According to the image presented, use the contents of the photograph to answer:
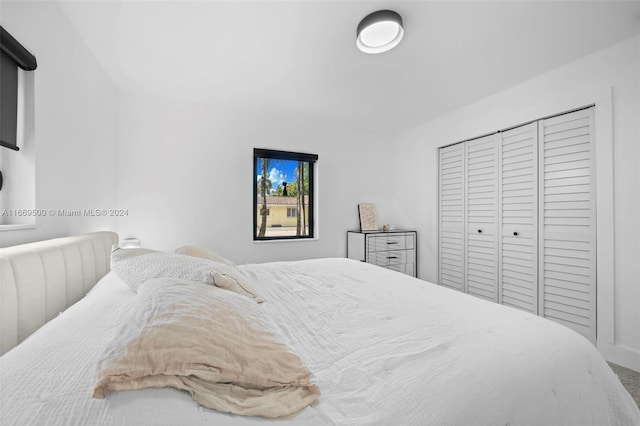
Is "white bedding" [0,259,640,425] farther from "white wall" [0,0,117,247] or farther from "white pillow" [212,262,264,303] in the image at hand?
"white wall" [0,0,117,247]

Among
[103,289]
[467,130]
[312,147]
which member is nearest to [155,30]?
[103,289]

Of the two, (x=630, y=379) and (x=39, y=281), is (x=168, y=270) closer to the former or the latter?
(x=39, y=281)

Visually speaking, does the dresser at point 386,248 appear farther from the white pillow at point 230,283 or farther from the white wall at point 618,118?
the white pillow at point 230,283

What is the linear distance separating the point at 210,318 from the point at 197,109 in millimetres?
3041

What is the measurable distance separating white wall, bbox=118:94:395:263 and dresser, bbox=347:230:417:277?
25cm

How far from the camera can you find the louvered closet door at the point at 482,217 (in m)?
3.05

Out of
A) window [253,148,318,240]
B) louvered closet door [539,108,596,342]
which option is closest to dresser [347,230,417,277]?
window [253,148,318,240]

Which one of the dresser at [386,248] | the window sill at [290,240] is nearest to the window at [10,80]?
the window sill at [290,240]

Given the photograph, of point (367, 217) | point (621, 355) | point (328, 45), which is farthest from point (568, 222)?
point (328, 45)

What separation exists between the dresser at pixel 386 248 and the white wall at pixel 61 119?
2875 millimetres

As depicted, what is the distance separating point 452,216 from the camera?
3.57 m

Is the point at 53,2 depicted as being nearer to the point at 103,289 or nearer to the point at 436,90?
the point at 103,289

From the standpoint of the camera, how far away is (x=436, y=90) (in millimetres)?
2891

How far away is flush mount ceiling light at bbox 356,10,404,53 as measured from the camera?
1.75m
